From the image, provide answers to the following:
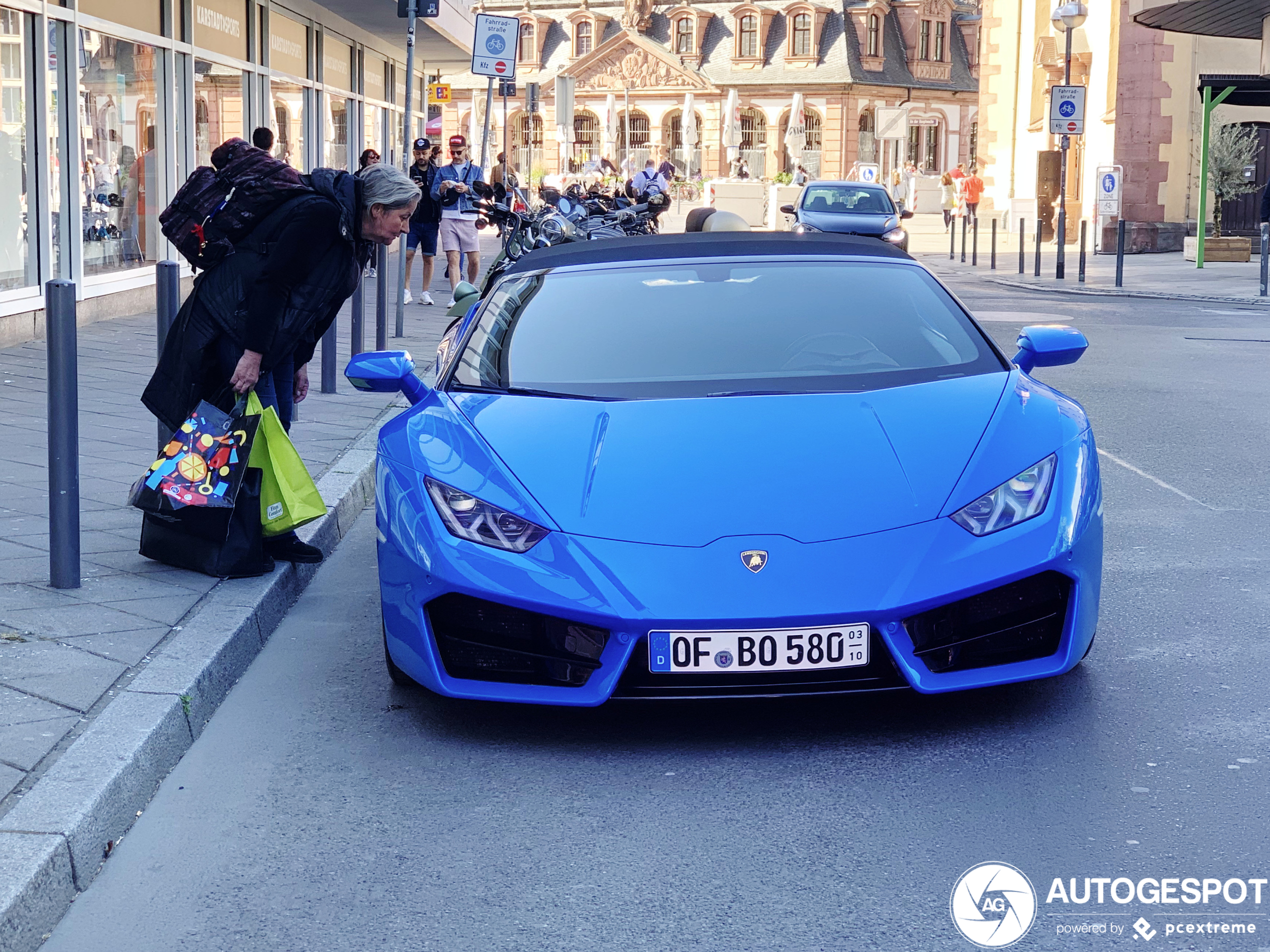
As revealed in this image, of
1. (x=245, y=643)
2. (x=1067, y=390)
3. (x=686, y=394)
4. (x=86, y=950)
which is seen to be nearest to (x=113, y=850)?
(x=86, y=950)

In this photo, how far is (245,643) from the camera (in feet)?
17.0

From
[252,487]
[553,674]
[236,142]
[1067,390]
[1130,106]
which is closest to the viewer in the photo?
[553,674]

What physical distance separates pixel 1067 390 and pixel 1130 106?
27.2m

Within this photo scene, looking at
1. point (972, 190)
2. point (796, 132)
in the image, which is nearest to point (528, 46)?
point (796, 132)

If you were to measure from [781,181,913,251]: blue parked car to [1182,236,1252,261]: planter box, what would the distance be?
21.0 feet

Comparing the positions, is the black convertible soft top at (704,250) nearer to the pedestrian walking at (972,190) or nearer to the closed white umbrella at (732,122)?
the pedestrian walking at (972,190)

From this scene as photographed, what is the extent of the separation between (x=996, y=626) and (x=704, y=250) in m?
2.07

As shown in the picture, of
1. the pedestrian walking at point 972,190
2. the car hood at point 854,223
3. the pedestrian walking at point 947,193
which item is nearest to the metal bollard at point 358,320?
the car hood at point 854,223

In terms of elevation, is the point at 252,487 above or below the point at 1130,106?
below

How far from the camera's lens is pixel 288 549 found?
6.04 m

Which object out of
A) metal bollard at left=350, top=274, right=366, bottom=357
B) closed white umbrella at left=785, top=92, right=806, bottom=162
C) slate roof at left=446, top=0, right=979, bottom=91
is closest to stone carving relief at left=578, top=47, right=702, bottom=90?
slate roof at left=446, top=0, right=979, bottom=91

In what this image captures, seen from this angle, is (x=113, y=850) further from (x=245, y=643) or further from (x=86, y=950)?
(x=245, y=643)

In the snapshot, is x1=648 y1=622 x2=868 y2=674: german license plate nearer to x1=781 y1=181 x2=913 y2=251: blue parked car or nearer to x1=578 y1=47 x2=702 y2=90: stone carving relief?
x1=781 y1=181 x2=913 y2=251: blue parked car

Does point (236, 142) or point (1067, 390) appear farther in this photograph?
point (1067, 390)
